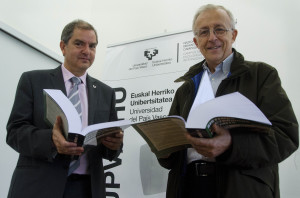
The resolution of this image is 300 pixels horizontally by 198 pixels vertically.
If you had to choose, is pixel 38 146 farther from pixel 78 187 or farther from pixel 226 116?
pixel 226 116

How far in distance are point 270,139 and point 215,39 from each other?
2.07 feet

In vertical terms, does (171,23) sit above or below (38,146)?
above

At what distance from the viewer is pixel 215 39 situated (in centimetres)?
157

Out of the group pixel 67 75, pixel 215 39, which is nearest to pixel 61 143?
pixel 67 75

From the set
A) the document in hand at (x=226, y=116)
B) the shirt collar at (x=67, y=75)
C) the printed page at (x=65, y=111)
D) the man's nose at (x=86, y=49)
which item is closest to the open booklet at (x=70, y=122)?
the printed page at (x=65, y=111)

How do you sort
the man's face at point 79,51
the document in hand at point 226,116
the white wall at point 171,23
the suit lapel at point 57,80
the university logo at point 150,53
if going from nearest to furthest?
the document in hand at point 226,116
the suit lapel at point 57,80
the man's face at point 79,51
the white wall at point 171,23
the university logo at point 150,53

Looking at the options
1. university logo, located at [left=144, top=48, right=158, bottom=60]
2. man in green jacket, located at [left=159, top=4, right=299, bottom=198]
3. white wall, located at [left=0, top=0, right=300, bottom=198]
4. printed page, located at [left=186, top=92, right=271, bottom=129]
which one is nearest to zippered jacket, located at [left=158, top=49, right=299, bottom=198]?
man in green jacket, located at [left=159, top=4, right=299, bottom=198]

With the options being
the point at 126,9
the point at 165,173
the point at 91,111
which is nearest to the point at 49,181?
the point at 91,111

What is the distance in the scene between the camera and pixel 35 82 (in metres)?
1.68

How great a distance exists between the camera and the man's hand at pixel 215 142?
3.63 ft

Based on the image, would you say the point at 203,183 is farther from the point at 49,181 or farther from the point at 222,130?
the point at 49,181

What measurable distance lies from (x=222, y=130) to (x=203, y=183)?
343mm

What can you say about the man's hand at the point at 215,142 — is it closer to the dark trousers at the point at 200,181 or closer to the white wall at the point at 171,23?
the dark trousers at the point at 200,181

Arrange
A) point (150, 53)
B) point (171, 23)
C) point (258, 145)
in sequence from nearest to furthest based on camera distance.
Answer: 1. point (258, 145)
2. point (150, 53)
3. point (171, 23)
